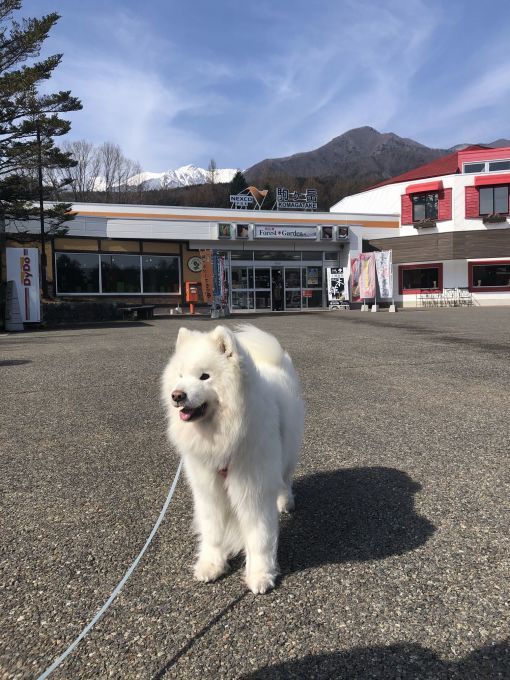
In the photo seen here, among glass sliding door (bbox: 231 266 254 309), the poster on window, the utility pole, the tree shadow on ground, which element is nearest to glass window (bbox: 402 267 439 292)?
the poster on window

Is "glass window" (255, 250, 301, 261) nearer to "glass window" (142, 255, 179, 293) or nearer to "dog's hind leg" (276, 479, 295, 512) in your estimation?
"glass window" (142, 255, 179, 293)

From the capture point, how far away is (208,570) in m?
2.37

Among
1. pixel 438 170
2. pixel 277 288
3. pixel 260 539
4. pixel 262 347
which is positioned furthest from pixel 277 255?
pixel 260 539

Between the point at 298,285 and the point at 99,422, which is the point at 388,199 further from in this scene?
the point at 99,422

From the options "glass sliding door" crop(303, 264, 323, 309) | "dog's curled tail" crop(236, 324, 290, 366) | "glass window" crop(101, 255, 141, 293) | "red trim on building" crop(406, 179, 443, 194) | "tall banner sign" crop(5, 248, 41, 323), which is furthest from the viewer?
"red trim on building" crop(406, 179, 443, 194)

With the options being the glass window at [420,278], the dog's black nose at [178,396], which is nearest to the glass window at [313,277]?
the glass window at [420,278]

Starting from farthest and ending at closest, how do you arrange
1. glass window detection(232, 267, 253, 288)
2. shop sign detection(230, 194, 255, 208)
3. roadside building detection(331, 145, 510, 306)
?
shop sign detection(230, 194, 255, 208)
roadside building detection(331, 145, 510, 306)
glass window detection(232, 267, 253, 288)

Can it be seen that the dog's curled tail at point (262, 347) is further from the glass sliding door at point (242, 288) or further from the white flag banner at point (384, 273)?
the glass sliding door at point (242, 288)

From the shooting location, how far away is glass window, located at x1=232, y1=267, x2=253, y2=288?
27.3m

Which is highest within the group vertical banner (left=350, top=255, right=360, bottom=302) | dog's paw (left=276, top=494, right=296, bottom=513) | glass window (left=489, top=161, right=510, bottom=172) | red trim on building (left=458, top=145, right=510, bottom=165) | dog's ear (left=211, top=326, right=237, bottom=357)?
red trim on building (left=458, top=145, right=510, bottom=165)

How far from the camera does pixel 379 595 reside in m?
2.20

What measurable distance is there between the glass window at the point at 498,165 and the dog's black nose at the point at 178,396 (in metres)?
33.4

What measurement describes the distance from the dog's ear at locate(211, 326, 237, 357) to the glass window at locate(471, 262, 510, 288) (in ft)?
101

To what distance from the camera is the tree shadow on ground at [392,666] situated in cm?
174
